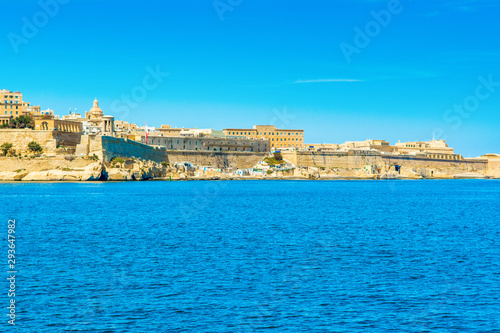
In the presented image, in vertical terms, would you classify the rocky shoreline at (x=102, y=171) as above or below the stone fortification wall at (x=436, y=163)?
below

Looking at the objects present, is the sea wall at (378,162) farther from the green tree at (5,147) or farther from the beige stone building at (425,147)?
the green tree at (5,147)

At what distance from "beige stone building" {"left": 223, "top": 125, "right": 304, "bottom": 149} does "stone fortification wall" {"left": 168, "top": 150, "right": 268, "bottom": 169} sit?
15202 millimetres

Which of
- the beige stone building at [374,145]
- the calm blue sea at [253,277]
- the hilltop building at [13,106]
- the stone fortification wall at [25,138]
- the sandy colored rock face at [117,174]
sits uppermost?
the hilltop building at [13,106]

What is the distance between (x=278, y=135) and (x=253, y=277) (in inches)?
3847

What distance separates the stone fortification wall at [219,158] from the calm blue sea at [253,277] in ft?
197

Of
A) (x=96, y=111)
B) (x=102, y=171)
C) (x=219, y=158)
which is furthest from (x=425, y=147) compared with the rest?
(x=102, y=171)

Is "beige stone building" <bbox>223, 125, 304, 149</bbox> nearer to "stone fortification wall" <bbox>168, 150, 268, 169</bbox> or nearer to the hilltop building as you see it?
"stone fortification wall" <bbox>168, 150, 268, 169</bbox>

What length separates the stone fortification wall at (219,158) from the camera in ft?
284

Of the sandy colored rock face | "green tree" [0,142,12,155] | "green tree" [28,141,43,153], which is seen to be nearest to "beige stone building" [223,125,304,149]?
the sandy colored rock face

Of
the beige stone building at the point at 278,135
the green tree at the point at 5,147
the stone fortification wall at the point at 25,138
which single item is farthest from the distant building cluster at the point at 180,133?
the green tree at the point at 5,147

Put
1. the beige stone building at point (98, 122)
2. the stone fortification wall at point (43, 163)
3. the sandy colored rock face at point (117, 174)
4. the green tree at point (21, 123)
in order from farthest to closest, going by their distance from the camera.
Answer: the beige stone building at point (98, 122) < the green tree at point (21, 123) < the sandy colored rock face at point (117, 174) < the stone fortification wall at point (43, 163)

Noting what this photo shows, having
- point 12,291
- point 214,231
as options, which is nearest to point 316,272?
point 12,291

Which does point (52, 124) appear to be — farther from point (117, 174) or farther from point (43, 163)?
point (117, 174)

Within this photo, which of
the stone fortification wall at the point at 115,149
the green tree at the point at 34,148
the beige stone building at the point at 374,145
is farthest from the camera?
the beige stone building at the point at 374,145
